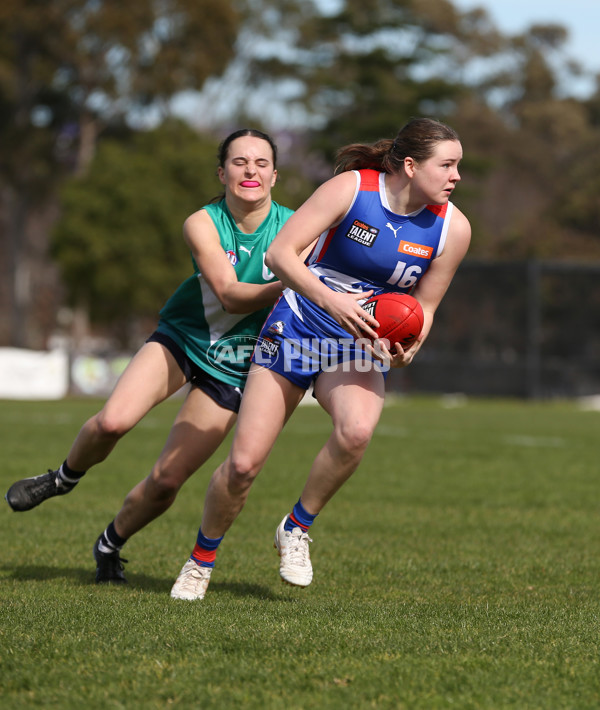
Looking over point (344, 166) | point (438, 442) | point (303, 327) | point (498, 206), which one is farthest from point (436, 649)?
point (498, 206)

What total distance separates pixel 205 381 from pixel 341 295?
1108mm

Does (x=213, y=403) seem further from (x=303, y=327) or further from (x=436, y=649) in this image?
(x=436, y=649)

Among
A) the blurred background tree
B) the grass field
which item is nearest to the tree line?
the blurred background tree

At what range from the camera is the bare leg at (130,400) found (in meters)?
5.56

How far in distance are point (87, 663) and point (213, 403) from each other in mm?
1925

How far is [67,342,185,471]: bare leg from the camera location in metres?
5.56

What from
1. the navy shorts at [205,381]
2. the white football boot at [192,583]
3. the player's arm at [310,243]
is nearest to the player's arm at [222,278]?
the player's arm at [310,243]

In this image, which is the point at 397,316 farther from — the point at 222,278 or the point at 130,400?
the point at 130,400

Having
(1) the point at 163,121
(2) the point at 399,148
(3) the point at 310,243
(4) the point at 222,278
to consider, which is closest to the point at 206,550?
(4) the point at 222,278

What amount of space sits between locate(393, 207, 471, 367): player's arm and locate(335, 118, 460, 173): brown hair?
37cm

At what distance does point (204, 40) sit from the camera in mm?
37375

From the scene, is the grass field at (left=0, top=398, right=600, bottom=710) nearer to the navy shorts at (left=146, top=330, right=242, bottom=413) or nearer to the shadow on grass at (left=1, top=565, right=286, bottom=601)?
the shadow on grass at (left=1, top=565, right=286, bottom=601)

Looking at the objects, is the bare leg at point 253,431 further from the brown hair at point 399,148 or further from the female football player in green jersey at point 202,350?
the brown hair at point 399,148

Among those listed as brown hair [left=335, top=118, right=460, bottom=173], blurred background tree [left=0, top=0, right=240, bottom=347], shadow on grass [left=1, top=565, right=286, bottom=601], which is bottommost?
shadow on grass [left=1, top=565, right=286, bottom=601]
